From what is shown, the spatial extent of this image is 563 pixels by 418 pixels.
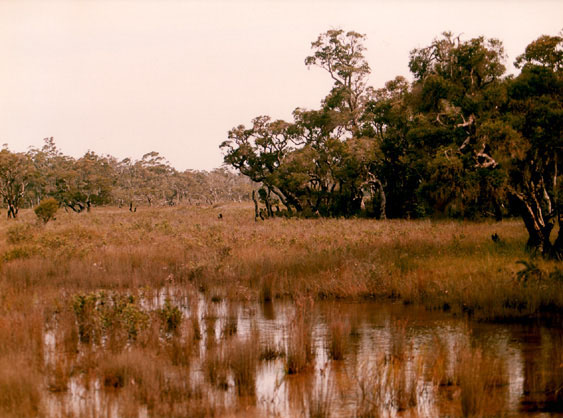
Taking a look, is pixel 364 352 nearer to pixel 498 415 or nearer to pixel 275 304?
pixel 498 415

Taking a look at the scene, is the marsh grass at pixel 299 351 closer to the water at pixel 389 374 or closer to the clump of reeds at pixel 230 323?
the water at pixel 389 374

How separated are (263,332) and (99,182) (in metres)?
64.3

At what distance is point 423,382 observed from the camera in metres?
6.74

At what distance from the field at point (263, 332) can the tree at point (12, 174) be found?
143ft

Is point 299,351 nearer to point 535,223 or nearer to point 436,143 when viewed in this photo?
point 535,223

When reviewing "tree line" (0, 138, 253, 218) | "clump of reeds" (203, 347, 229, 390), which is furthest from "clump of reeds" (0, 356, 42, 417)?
"tree line" (0, 138, 253, 218)

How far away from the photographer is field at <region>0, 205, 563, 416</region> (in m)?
6.04

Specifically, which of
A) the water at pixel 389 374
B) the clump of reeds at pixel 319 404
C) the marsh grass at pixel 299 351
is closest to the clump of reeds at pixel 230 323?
the water at pixel 389 374

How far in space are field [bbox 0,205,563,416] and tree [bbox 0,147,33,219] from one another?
43.7 meters

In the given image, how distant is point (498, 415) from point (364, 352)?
2.63 meters

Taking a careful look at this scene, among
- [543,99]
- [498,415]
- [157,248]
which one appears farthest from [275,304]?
[543,99]

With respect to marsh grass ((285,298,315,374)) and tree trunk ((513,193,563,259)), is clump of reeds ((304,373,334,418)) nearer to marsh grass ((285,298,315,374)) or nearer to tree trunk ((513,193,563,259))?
marsh grass ((285,298,315,374))

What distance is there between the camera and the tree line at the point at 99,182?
58.1m

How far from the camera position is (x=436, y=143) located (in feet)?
68.2
